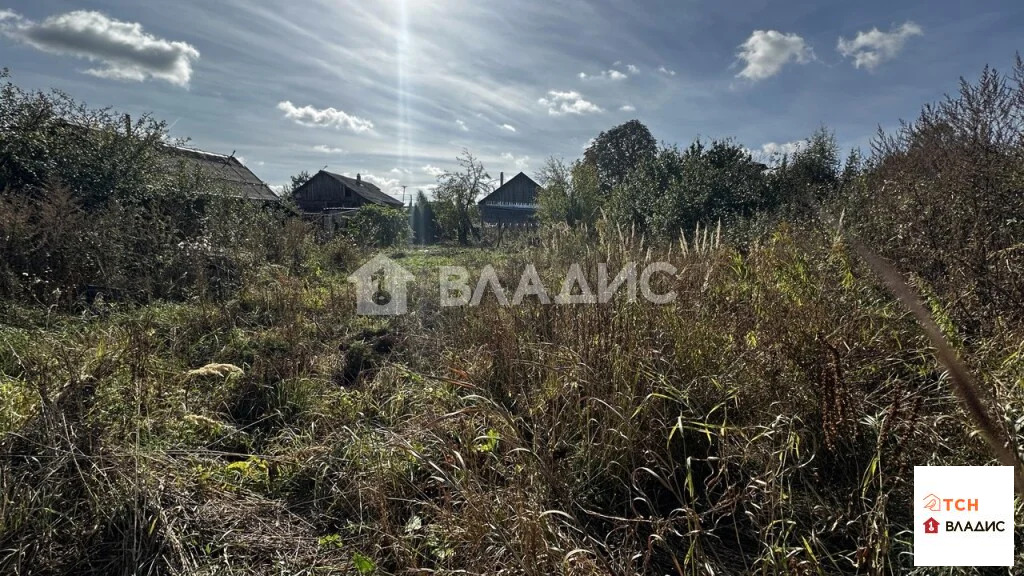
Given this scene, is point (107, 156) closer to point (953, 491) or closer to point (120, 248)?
point (120, 248)

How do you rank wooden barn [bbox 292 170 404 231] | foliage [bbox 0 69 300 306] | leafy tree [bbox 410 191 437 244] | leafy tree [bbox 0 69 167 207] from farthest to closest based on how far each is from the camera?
wooden barn [bbox 292 170 404 231] < leafy tree [bbox 410 191 437 244] < leafy tree [bbox 0 69 167 207] < foliage [bbox 0 69 300 306]

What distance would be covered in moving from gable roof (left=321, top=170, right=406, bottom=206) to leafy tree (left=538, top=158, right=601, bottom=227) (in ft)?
43.2

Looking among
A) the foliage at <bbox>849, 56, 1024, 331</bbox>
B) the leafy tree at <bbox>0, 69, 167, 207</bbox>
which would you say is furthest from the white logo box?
the leafy tree at <bbox>0, 69, 167, 207</bbox>

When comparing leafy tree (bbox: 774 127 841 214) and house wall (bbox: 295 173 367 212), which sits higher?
house wall (bbox: 295 173 367 212)

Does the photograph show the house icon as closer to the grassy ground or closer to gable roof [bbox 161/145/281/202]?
the grassy ground

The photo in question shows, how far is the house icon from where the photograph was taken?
4.95 meters

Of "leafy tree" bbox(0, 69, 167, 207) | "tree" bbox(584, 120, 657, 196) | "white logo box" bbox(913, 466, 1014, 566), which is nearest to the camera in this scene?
"white logo box" bbox(913, 466, 1014, 566)

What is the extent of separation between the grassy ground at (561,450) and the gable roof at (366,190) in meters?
25.5

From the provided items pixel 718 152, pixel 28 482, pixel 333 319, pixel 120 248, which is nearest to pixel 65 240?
pixel 120 248

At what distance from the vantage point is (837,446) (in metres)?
1.72

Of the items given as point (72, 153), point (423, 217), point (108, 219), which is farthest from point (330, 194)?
point (108, 219)

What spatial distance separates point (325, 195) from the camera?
28.1 meters

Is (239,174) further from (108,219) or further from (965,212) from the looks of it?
(965,212)

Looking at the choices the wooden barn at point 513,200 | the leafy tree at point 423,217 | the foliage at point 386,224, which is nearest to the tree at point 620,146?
the wooden barn at point 513,200
